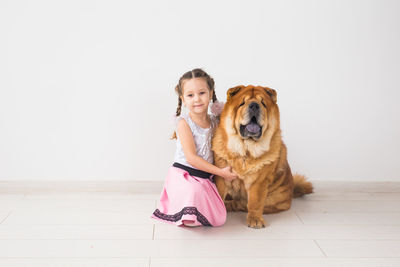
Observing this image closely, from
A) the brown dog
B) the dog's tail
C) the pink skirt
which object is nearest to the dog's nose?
the brown dog

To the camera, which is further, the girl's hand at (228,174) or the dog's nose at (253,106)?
the girl's hand at (228,174)

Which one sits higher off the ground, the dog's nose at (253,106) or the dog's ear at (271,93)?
the dog's ear at (271,93)

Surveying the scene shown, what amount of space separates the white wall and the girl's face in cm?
38

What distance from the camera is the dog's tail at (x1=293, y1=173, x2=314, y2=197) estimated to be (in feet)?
6.88

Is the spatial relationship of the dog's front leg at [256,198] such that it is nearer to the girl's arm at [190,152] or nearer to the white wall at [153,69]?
the girl's arm at [190,152]

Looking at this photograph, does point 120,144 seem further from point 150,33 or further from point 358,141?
point 358,141

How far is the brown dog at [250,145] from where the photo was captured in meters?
1.64

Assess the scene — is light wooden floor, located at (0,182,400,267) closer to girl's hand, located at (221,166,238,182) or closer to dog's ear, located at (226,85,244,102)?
girl's hand, located at (221,166,238,182)

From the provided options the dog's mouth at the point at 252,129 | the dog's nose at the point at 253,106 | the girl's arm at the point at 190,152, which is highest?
the dog's nose at the point at 253,106

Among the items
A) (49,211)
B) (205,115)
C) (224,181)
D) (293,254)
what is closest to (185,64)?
(205,115)

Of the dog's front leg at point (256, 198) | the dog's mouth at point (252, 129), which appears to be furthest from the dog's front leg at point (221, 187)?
the dog's mouth at point (252, 129)

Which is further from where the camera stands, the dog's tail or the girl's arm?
the dog's tail

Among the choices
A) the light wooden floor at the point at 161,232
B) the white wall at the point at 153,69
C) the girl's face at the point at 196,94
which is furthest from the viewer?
the white wall at the point at 153,69

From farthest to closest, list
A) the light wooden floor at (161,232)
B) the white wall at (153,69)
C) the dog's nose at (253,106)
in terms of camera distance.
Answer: the white wall at (153,69)
the dog's nose at (253,106)
the light wooden floor at (161,232)
